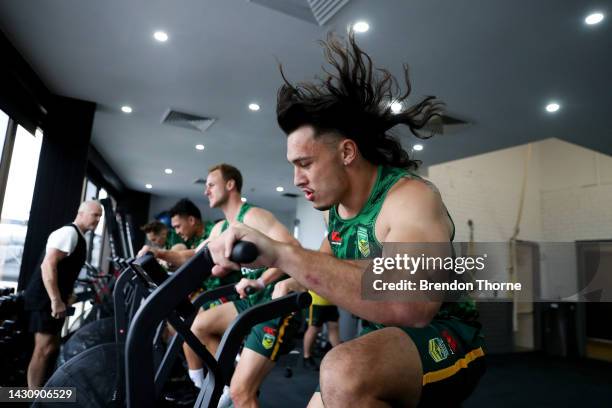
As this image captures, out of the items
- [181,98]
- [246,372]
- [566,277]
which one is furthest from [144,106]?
[566,277]

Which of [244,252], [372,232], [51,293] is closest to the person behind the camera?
[244,252]

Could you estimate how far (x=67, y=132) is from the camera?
5.12m

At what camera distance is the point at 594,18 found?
3.19 metres

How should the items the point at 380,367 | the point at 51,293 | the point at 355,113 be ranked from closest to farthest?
the point at 380,367, the point at 355,113, the point at 51,293

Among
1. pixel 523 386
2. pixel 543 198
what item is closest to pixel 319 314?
pixel 523 386

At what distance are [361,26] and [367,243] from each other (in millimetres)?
2602

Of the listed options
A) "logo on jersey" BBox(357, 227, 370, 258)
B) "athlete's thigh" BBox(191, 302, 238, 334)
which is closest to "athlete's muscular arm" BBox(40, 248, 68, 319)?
"athlete's thigh" BBox(191, 302, 238, 334)

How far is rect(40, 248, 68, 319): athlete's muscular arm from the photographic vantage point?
3385mm

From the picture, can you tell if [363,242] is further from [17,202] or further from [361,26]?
[17,202]

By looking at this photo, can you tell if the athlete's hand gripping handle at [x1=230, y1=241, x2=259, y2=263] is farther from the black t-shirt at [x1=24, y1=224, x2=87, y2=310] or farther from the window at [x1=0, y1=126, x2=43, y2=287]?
the window at [x1=0, y1=126, x2=43, y2=287]

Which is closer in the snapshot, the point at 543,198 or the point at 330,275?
the point at 330,275

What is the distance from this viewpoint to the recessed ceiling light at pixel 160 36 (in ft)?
12.0

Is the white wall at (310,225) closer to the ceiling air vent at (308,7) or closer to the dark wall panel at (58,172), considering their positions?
the dark wall panel at (58,172)

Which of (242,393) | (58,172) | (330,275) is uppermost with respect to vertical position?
(58,172)
